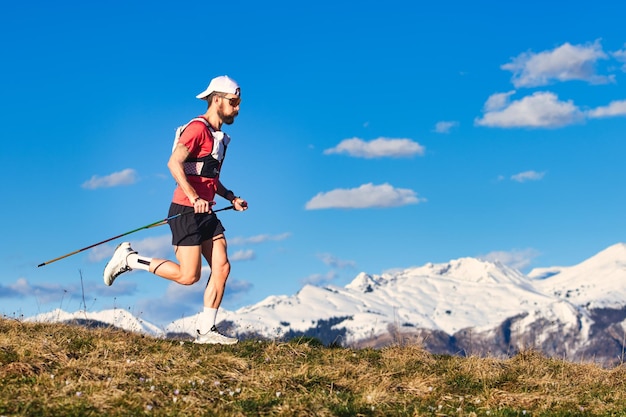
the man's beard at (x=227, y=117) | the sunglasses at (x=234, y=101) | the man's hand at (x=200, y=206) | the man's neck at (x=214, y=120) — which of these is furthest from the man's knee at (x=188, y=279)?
the sunglasses at (x=234, y=101)

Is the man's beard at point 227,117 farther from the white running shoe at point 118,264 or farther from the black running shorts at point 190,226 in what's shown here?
the white running shoe at point 118,264

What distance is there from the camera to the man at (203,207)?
13.4 meters

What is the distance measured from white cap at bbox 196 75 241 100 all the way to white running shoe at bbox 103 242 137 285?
301cm

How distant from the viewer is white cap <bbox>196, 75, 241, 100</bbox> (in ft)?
45.6

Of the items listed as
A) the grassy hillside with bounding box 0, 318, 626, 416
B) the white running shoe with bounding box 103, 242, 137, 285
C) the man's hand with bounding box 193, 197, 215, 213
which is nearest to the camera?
the grassy hillside with bounding box 0, 318, 626, 416

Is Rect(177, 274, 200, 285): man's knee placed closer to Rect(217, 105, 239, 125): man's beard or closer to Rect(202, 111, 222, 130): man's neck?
Rect(202, 111, 222, 130): man's neck

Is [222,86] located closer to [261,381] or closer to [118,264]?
[118,264]

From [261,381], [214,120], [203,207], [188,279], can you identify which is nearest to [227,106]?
[214,120]

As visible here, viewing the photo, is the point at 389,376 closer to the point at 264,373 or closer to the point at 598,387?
the point at 264,373

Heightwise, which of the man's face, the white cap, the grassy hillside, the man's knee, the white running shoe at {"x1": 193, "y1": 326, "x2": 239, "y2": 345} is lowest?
the grassy hillside

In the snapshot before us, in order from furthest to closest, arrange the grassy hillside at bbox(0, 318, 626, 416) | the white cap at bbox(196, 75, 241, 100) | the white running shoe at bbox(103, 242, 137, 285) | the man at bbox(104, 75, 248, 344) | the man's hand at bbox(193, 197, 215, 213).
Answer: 1. the white running shoe at bbox(103, 242, 137, 285)
2. the white cap at bbox(196, 75, 241, 100)
3. the man at bbox(104, 75, 248, 344)
4. the man's hand at bbox(193, 197, 215, 213)
5. the grassy hillside at bbox(0, 318, 626, 416)

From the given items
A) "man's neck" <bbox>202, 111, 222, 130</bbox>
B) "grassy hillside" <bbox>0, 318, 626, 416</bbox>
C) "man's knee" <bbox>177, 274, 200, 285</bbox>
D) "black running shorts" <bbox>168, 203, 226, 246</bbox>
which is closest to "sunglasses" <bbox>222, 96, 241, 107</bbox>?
"man's neck" <bbox>202, 111, 222, 130</bbox>

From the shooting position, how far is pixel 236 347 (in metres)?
13.9

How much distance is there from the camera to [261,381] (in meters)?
11.5
